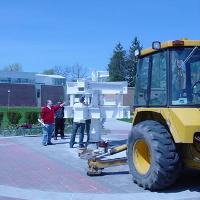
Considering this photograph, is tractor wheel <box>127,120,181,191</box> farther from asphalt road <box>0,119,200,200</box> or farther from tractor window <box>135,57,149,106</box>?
tractor window <box>135,57,149,106</box>

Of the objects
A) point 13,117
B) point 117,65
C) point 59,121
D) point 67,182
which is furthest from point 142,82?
point 117,65

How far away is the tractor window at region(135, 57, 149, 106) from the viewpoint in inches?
358

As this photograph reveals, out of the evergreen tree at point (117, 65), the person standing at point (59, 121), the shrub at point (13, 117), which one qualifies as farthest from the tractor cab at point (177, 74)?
the evergreen tree at point (117, 65)

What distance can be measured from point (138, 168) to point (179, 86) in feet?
6.21

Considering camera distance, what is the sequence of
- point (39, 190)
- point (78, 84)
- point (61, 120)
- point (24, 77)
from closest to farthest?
point (39, 190), point (78, 84), point (61, 120), point (24, 77)

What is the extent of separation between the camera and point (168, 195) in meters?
7.86

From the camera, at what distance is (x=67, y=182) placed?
30.6 feet

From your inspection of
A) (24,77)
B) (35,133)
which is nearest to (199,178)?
(35,133)

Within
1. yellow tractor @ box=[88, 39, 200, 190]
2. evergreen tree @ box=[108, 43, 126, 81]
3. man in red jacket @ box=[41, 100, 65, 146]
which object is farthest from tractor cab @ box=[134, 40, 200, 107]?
evergreen tree @ box=[108, 43, 126, 81]

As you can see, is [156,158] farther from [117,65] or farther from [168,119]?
[117,65]

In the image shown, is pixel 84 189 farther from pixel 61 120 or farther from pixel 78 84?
pixel 61 120

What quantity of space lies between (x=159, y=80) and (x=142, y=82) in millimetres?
771

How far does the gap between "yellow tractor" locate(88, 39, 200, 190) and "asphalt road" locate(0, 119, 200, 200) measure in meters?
0.36

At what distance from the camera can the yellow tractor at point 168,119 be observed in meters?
7.73
